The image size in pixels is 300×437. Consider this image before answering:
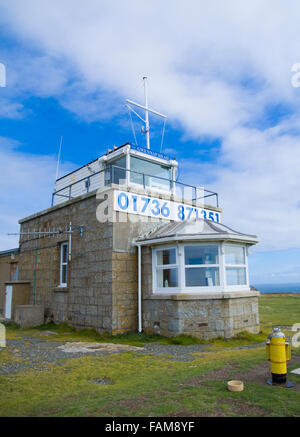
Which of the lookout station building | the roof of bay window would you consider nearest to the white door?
the lookout station building

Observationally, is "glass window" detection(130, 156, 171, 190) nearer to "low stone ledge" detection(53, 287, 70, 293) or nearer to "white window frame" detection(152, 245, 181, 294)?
"white window frame" detection(152, 245, 181, 294)

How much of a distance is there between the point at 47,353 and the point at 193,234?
17.0ft

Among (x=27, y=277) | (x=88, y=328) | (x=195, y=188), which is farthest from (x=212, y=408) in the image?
(x=27, y=277)

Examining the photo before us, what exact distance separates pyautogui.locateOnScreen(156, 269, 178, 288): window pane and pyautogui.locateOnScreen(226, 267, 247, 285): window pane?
1690 mm

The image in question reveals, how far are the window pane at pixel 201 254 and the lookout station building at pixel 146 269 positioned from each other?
0.03 meters

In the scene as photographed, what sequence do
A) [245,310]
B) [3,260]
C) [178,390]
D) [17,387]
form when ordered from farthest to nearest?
[3,260]
[245,310]
[17,387]
[178,390]

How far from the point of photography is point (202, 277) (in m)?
10.7

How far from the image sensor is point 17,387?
553cm

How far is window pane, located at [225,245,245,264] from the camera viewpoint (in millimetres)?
10998

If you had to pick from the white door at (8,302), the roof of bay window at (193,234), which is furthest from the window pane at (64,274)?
the roof of bay window at (193,234)

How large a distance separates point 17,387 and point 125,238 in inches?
257

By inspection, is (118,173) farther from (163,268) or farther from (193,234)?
(193,234)

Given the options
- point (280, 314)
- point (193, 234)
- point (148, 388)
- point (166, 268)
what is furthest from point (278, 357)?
point (280, 314)

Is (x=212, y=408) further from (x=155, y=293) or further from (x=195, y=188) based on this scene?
(x=195, y=188)
